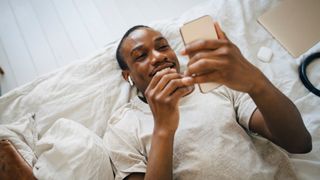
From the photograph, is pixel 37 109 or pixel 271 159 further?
pixel 37 109

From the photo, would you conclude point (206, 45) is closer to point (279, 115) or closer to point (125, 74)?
point (279, 115)

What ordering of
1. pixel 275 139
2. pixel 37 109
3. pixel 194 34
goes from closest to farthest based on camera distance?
pixel 194 34
pixel 275 139
pixel 37 109

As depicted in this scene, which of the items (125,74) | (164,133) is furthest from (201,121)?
(125,74)

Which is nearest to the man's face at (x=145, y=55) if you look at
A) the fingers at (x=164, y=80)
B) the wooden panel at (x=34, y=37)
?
the fingers at (x=164, y=80)

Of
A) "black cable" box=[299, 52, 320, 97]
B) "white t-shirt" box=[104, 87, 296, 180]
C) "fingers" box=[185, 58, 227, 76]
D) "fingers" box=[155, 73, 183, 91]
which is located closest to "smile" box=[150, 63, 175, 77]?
"white t-shirt" box=[104, 87, 296, 180]

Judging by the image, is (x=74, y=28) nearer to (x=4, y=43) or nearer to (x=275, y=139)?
(x=4, y=43)

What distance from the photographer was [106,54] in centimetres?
148

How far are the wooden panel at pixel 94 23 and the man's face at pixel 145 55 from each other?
0.54 m

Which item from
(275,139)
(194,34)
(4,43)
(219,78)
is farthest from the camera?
(4,43)

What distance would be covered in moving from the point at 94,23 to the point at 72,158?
107 cm

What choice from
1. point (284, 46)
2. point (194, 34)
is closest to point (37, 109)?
point (194, 34)

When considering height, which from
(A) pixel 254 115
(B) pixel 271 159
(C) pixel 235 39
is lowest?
(B) pixel 271 159

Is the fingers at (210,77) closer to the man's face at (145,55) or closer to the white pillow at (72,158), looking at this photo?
the man's face at (145,55)

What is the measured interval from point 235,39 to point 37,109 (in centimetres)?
101
